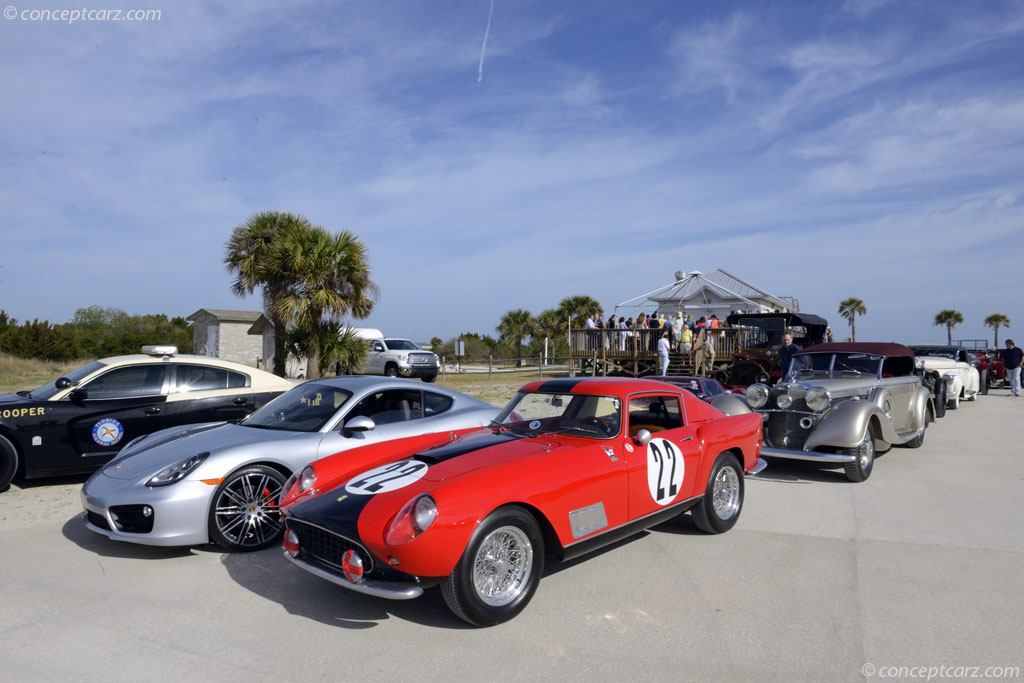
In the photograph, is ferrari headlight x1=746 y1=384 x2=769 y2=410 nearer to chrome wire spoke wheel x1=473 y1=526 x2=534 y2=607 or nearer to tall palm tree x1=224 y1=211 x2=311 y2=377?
chrome wire spoke wheel x1=473 y1=526 x2=534 y2=607

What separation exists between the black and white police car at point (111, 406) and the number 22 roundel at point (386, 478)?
13.9 ft

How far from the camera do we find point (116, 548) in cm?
543

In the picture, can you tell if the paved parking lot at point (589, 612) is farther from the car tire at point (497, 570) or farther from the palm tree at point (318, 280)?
the palm tree at point (318, 280)

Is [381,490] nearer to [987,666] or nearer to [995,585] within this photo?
[987,666]

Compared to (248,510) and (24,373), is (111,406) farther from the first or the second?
(24,373)

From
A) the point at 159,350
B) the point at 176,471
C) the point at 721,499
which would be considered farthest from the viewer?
the point at 159,350

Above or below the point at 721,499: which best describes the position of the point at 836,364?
above

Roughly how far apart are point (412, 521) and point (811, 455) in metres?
6.08

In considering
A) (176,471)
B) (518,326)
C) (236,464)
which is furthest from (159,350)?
(518,326)

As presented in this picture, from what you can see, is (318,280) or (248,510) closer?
(248,510)

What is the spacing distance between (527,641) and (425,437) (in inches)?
100

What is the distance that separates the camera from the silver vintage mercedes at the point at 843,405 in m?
8.16

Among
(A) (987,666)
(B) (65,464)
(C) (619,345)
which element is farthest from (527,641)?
(C) (619,345)

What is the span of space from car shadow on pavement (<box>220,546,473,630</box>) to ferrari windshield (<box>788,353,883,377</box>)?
26.7ft
